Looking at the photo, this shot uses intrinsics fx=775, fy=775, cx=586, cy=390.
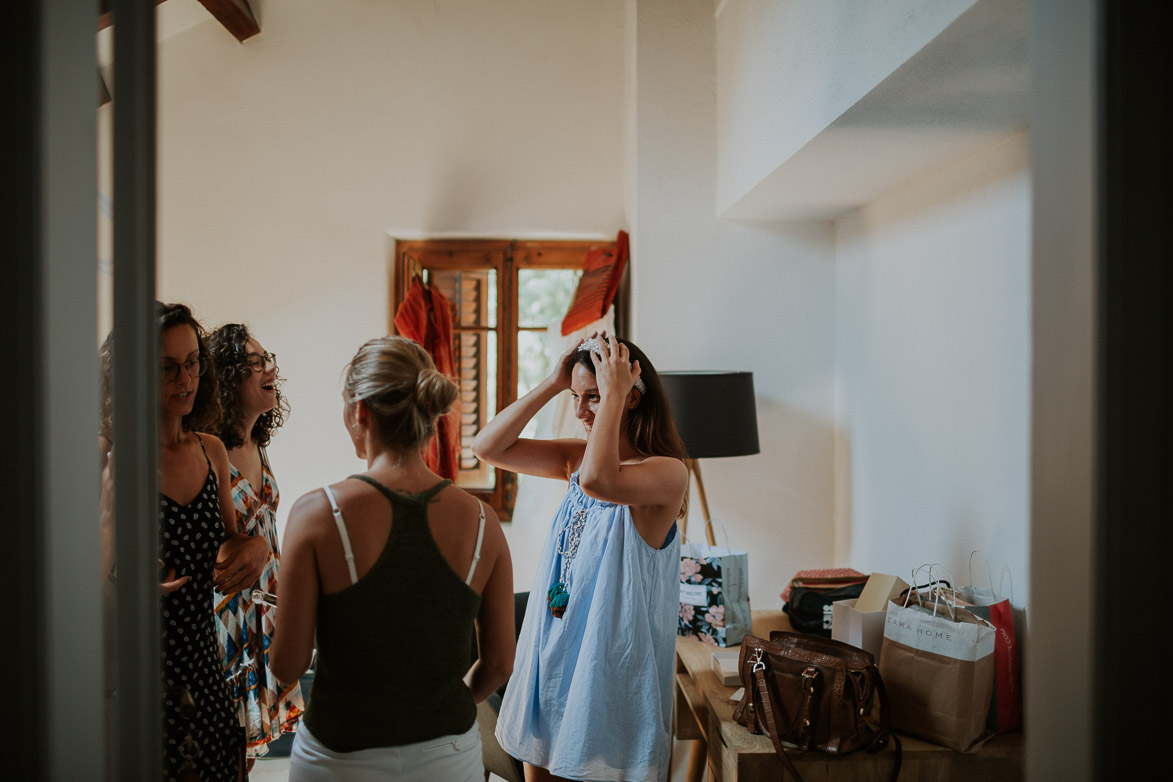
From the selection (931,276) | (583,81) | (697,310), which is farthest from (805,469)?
(583,81)

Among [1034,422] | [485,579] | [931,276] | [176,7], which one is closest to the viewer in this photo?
[1034,422]

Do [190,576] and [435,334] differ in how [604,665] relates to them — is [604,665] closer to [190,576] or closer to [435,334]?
[190,576]

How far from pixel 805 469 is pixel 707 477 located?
0.43 m

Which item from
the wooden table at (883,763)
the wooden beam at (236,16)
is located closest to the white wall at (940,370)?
the wooden table at (883,763)

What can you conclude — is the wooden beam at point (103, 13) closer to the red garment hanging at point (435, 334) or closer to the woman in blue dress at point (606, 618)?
the woman in blue dress at point (606, 618)

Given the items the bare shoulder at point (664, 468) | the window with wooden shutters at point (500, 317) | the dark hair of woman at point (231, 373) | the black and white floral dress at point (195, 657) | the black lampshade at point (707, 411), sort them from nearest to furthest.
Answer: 1. the black and white floral dress at point (195, 657)
2. the bare shoulder at point (664, 468)
3. the dark hair of woman at point (231, 373)
4. the black lampshade at point (707, 411)
5. the window with wooden shutters at point (500, 317)

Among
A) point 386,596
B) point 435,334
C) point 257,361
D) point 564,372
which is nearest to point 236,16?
point 435,334

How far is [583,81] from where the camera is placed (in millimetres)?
3840

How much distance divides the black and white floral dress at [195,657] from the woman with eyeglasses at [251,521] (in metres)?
0.47

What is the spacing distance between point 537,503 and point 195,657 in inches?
92.9

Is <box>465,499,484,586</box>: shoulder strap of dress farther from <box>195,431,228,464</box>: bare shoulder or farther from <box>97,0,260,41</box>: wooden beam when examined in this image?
<box>97,0,260,41</box>: wooden beam

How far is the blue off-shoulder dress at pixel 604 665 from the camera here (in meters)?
1.80

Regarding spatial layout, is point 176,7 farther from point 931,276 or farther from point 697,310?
point 931,276

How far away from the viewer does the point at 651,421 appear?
2072mm
